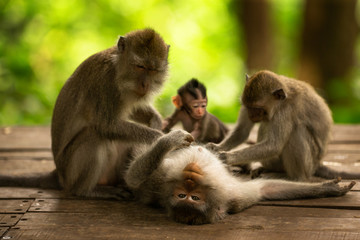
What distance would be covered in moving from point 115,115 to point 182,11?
1173cm

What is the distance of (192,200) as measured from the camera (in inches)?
137

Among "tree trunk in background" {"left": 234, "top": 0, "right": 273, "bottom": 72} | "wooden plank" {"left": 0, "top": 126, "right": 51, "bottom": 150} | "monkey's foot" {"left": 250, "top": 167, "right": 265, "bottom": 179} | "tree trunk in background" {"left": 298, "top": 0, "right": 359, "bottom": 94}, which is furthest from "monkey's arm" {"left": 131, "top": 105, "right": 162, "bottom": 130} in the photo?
"tree trunk in background" {"left": 234, "top": 0, "right": 273, "bottom": 72}

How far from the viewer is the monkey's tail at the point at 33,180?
4641mm

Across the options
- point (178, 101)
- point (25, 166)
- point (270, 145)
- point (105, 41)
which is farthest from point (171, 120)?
point (105, 41)

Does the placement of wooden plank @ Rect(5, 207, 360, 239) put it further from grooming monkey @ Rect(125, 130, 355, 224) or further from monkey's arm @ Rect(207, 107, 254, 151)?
monkey's arm @ Rect(207, 107, 254, 151)

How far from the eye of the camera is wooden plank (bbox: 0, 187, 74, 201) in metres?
4.38

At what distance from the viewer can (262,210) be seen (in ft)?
12.7

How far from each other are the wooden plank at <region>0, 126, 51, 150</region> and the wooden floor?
1669 mm

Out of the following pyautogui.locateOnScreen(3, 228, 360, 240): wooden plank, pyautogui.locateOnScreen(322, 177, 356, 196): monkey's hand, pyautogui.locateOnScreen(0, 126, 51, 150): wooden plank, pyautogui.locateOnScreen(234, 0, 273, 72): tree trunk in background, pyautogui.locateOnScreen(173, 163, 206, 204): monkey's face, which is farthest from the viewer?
pyautogui.locateOnScreen(234, 0, 273, 72): tree trunk in background

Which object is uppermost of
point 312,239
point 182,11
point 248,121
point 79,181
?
point 182,11

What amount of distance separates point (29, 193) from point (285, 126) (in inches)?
89.2

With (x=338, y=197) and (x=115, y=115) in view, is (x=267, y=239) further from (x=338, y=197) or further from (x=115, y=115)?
(x=115, y=115)

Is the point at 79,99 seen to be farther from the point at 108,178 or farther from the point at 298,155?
the point at 298,155

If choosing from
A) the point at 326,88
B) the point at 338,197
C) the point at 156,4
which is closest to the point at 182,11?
the point at 156,4
